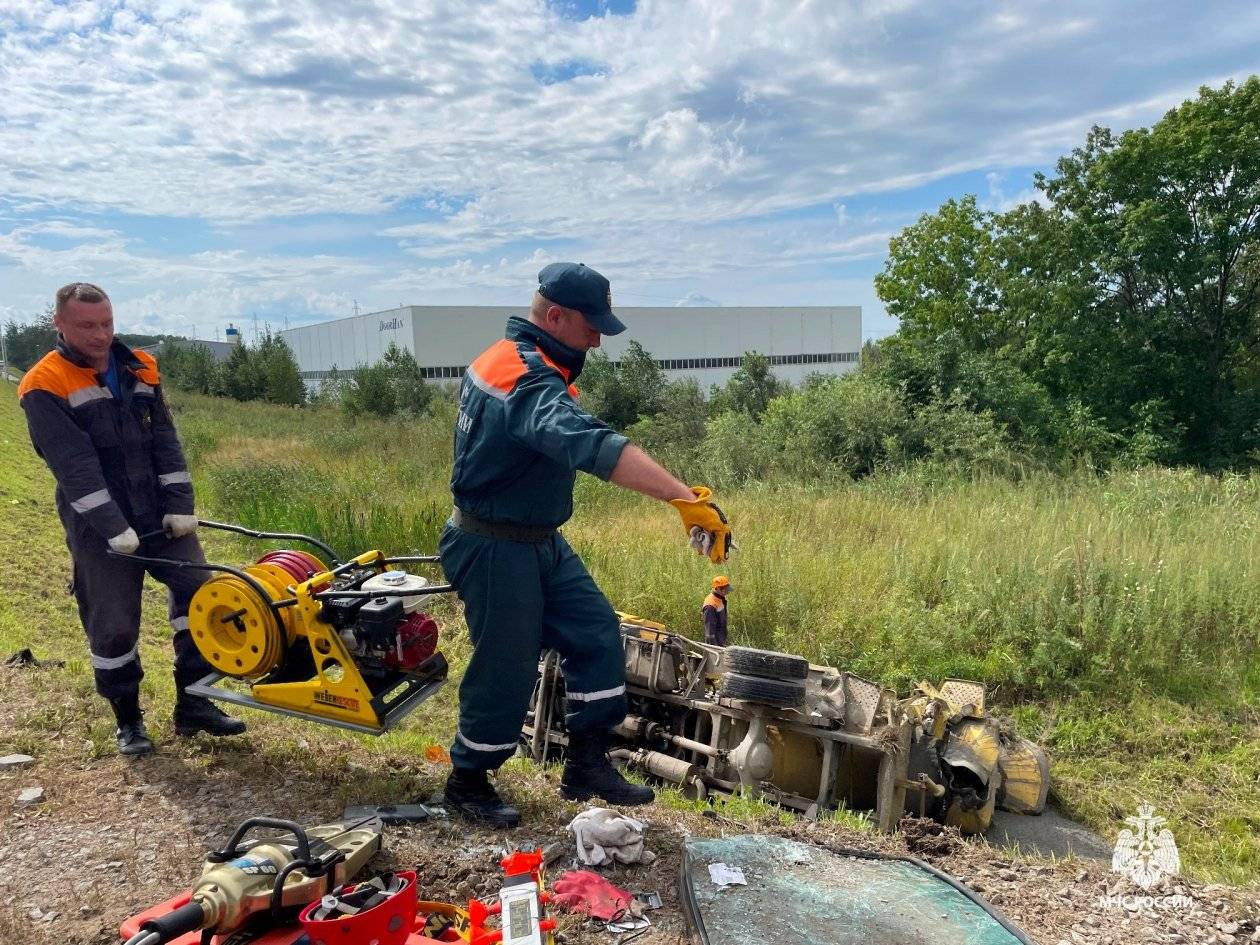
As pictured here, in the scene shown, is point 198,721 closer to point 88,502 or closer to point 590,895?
point 88,502

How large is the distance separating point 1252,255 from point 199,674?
24.5 m

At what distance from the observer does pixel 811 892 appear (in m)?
2.80

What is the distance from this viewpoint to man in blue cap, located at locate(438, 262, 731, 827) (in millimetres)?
3221

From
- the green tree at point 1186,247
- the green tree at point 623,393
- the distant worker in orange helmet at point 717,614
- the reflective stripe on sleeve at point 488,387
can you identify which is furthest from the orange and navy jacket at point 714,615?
the green tree at point 1186,247

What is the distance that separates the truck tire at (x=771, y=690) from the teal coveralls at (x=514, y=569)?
0.99 m

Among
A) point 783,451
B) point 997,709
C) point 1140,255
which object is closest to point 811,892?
point 997,709

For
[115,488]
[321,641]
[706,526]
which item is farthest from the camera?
[115,488]

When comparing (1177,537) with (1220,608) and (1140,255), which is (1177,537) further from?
(1140,255)

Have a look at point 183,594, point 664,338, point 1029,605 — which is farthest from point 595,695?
point 664,338

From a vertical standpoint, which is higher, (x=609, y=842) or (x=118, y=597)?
(x=118, y=597)

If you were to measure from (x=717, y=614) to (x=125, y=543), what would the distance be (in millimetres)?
3834

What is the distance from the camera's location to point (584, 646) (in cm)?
348

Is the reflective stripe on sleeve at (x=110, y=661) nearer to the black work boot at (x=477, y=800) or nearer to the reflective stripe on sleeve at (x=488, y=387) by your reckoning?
the black work boot at (x=477, y=800)

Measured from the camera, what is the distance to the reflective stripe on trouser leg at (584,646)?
3.46m
